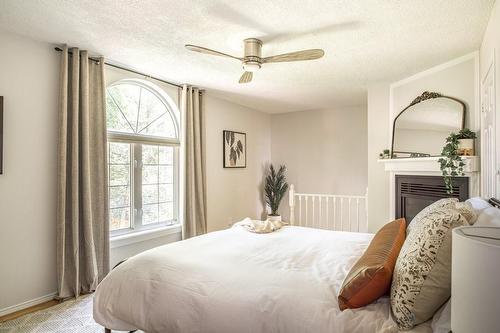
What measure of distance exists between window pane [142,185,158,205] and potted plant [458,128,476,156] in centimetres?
338

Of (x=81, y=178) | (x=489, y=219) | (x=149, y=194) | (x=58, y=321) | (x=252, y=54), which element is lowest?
(x=58, y=321)

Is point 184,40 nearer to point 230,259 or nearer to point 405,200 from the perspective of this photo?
point 230,259

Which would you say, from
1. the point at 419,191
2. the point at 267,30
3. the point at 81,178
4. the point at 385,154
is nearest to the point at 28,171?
the point at 81,178

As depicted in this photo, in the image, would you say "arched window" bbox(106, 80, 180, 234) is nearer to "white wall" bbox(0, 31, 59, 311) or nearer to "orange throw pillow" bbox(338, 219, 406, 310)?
"white wall" bbox(0, 31, 59, 311)

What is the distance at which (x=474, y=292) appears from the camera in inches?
25.9

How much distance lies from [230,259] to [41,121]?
2.15 meters

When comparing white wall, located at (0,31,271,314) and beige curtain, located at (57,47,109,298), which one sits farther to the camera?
beige curtain, located at (57,47,109,298)

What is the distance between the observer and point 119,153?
11.0 ft

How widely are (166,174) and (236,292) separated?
273 centimetres

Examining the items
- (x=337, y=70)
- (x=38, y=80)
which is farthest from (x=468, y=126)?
(x=38, y=80)

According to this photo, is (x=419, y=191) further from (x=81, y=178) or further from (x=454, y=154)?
(x=81, y=178)

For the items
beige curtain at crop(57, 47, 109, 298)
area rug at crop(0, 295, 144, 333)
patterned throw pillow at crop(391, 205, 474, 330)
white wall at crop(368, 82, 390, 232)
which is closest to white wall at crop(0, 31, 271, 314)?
beige curtain at crop(57, 47, 109, 298)

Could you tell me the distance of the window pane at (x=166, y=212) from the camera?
3.87 meters

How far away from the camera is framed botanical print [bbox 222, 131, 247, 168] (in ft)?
15.6
